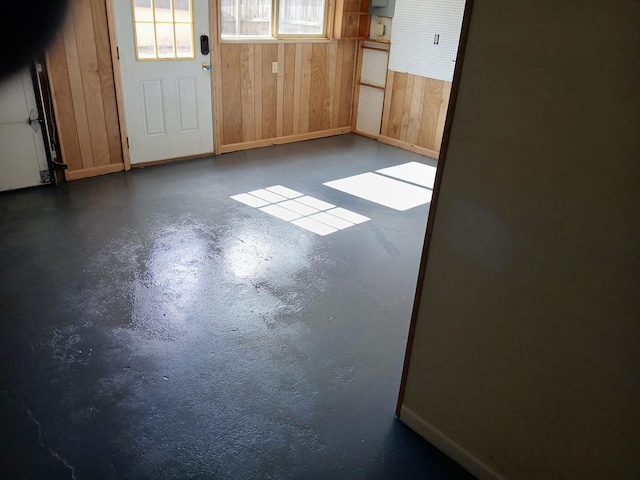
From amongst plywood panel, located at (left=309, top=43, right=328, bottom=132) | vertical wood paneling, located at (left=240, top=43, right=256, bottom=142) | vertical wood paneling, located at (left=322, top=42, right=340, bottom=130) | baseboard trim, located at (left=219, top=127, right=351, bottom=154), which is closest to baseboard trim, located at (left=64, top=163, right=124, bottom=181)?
baseboard trim, located at (left=219, top=127, right=351, bottom=154)

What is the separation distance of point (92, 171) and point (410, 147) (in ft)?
11.8

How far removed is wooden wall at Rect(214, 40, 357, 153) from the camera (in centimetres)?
539

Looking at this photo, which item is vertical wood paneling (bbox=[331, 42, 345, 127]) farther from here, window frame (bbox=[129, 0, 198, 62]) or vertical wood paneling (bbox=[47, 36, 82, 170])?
vertical wood paneling (bbox=[47, 36, 82, 170])

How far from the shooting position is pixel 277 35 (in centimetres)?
559

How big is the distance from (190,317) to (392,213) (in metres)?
2.14

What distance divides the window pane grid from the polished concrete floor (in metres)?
1.37

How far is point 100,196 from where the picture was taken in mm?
4285

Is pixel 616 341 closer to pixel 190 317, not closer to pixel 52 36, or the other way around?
pixel 52 36

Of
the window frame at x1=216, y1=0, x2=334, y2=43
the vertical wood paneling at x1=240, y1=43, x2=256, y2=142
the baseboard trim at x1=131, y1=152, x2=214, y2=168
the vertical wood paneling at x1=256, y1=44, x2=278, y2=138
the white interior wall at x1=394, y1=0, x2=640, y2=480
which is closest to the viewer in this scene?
the white interior wall at x1=394, y1=0, x2=640, y2=480

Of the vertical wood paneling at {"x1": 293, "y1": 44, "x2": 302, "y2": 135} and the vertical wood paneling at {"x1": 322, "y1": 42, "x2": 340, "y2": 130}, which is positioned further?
the vertical wood paneling at {"x1": 322, "y1": 42, "x2": 340, "y2": 130}

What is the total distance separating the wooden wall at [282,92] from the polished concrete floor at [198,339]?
4.92ft

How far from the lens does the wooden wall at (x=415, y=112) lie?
5723 millimetres

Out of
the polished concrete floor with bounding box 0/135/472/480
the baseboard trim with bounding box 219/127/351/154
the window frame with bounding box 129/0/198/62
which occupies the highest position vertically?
the window frame with bounding box 129/0/198/62

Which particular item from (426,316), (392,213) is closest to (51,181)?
(392,213)
